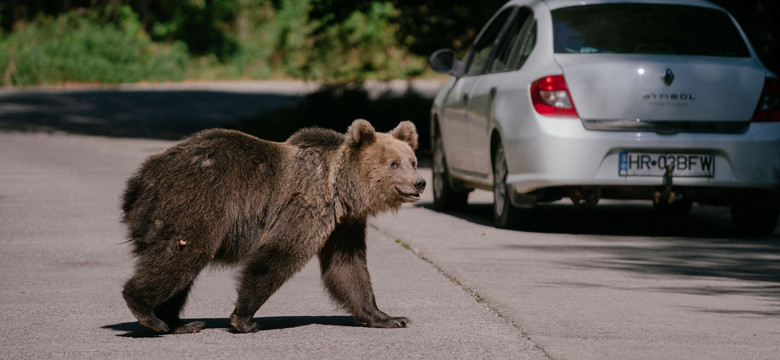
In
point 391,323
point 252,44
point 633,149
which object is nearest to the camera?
point 391,323

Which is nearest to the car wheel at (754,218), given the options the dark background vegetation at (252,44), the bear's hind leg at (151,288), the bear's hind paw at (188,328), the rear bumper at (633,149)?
the rear bumper at (633,149)

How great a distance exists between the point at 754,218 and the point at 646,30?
6.05 feet

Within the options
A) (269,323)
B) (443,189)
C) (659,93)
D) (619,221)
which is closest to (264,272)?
(269,323)

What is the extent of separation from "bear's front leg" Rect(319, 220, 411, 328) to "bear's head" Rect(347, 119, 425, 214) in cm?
22

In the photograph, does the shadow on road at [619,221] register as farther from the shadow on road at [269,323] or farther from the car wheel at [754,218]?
the shadow on road at [269,323]

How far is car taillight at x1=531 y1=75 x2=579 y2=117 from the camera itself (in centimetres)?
973

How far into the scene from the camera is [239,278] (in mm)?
6008

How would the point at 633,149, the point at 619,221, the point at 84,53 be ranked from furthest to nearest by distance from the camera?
the point at 84,53 → the point at 619,221 → the point at 633,149

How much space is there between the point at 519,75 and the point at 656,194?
149 cm

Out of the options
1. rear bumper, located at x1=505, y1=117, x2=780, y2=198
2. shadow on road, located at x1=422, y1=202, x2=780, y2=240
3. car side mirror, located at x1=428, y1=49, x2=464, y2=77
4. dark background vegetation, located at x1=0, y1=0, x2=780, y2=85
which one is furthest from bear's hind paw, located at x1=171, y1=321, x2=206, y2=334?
dark background vegetation, located at x1=0, y1=0, x2=780, y2=85

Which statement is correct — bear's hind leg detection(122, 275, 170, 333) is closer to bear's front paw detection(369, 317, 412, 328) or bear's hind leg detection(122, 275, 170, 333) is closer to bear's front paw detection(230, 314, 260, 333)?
bear's front paw detection(230, 314, 260, 333)

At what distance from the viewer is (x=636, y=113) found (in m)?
9.62

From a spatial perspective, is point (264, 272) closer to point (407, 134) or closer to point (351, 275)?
point (351, 275)

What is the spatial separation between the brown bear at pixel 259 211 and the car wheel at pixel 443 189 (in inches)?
224
